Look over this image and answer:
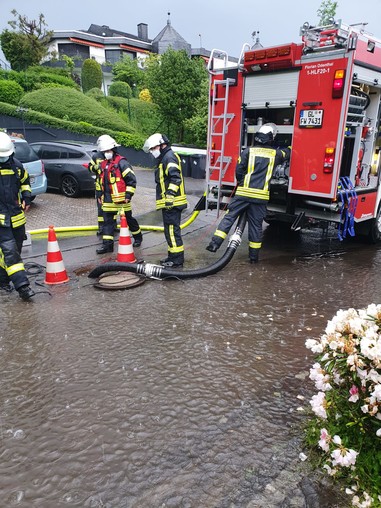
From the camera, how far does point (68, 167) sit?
10.7m

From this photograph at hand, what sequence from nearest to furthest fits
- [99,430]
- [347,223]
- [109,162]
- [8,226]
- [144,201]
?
[99,430], [8,226], [347,223], [109,162], [144,201]

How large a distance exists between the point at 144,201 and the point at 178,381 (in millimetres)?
8085

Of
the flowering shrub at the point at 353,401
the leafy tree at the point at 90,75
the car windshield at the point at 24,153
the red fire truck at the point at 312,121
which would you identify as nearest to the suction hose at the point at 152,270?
the red fire truck at the point at 312,121

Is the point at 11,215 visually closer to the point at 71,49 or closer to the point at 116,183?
the point at 116,183

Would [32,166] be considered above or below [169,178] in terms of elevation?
below

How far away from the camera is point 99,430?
270 centimetres

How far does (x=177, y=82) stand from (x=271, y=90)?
48.9 feet

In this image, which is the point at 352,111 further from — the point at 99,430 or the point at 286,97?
the point at 99,430

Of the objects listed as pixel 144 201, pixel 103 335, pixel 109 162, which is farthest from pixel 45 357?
pixel 144 201

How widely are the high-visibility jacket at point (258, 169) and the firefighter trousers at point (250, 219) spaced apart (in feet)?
0.36

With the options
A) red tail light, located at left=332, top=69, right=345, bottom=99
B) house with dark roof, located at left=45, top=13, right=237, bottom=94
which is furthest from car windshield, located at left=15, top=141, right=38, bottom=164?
house with dark roof, located at left=45, top=13, right=237, bottom=94

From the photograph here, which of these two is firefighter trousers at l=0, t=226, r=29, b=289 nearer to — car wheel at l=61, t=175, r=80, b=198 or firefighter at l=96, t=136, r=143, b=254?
firefighter at l=96, t=136, r=143, b=254

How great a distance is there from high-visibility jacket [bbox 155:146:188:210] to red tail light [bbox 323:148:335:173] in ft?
6.14

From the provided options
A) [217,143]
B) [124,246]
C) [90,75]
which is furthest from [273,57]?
[90,75]
